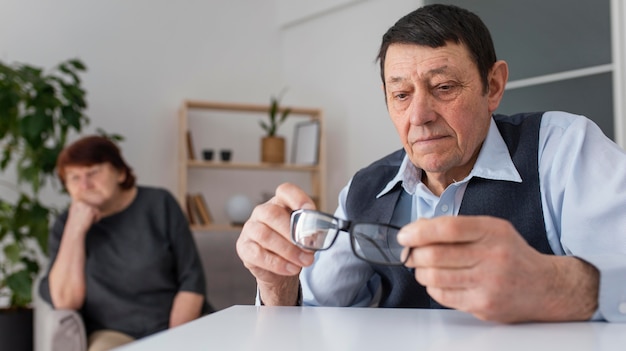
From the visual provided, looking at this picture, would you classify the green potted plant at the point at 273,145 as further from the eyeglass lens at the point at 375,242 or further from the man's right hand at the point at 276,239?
the eyeglass lens at the point at 375,242

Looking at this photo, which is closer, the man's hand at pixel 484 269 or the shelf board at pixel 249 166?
the man's hand at pixel 484 269

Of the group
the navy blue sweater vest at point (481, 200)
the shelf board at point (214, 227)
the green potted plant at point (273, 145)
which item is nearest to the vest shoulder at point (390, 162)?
the navy blue sweater vest at point (481, 200)

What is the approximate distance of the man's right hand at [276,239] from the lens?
4.02ft

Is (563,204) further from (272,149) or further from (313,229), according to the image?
(272,149)

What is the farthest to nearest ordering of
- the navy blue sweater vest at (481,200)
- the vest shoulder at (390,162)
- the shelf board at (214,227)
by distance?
1. the shelf board at (214,227)
2. the vest shoulder at (390,162)
3. the navy blue sweater vest at (481,200)

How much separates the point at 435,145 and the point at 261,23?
4.28 meters

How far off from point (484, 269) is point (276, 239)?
0.39 meters

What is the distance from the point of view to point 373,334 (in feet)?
3.04

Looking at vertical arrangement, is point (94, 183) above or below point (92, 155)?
below

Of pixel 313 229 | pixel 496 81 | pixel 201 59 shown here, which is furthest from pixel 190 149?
pixel 313 229

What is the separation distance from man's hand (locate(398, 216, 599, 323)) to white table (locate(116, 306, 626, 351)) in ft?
0.09

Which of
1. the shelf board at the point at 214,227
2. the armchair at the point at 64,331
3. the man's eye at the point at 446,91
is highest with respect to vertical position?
the man's eye at the point at 446,91

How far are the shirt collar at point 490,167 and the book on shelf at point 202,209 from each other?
337 centimetres

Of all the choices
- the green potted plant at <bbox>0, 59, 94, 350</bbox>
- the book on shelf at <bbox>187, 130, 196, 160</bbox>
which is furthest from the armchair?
the book on shelf at <bbox>187, 130, 196, 160</bbox>
